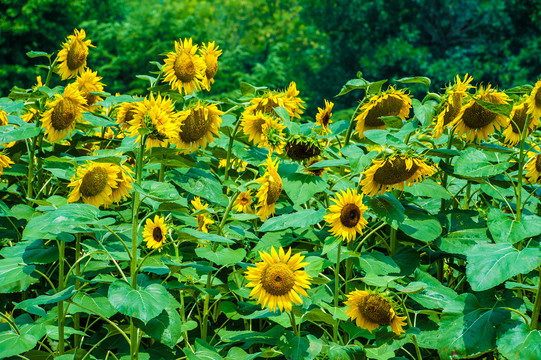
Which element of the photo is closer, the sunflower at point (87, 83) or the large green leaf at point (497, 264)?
the large green leaf at point (497, 264)

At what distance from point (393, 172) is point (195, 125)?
832 mm

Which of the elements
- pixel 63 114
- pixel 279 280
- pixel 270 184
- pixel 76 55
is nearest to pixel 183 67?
pixel 63 114

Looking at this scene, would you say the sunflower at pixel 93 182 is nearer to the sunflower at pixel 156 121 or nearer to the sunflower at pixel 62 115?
the sunflower at pixel 156 121

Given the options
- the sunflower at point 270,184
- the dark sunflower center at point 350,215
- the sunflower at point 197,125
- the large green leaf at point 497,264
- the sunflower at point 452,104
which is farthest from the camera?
the sunflower at point 197,125

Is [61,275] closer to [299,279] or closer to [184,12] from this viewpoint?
[299,279]

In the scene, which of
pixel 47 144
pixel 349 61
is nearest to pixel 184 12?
pixel 349 61

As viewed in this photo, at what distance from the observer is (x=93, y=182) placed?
2.11 meters

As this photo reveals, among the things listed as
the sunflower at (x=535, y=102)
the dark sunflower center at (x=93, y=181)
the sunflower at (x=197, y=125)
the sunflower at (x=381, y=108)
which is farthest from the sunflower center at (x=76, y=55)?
the sunflower at (x=535, y=102)

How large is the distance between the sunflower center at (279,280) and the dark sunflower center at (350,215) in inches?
10.8

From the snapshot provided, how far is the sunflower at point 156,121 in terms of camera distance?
79.4 inches

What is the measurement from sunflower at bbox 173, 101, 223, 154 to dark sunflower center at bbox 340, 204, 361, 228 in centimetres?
70

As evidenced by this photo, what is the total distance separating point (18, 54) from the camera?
1780cm

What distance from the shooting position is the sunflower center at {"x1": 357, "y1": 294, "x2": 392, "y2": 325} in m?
1.86

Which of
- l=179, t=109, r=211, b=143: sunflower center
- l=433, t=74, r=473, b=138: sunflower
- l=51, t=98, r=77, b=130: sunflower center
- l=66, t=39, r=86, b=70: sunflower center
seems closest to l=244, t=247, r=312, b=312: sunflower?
l=179, t=109, r=211, b=143: sunflower center
